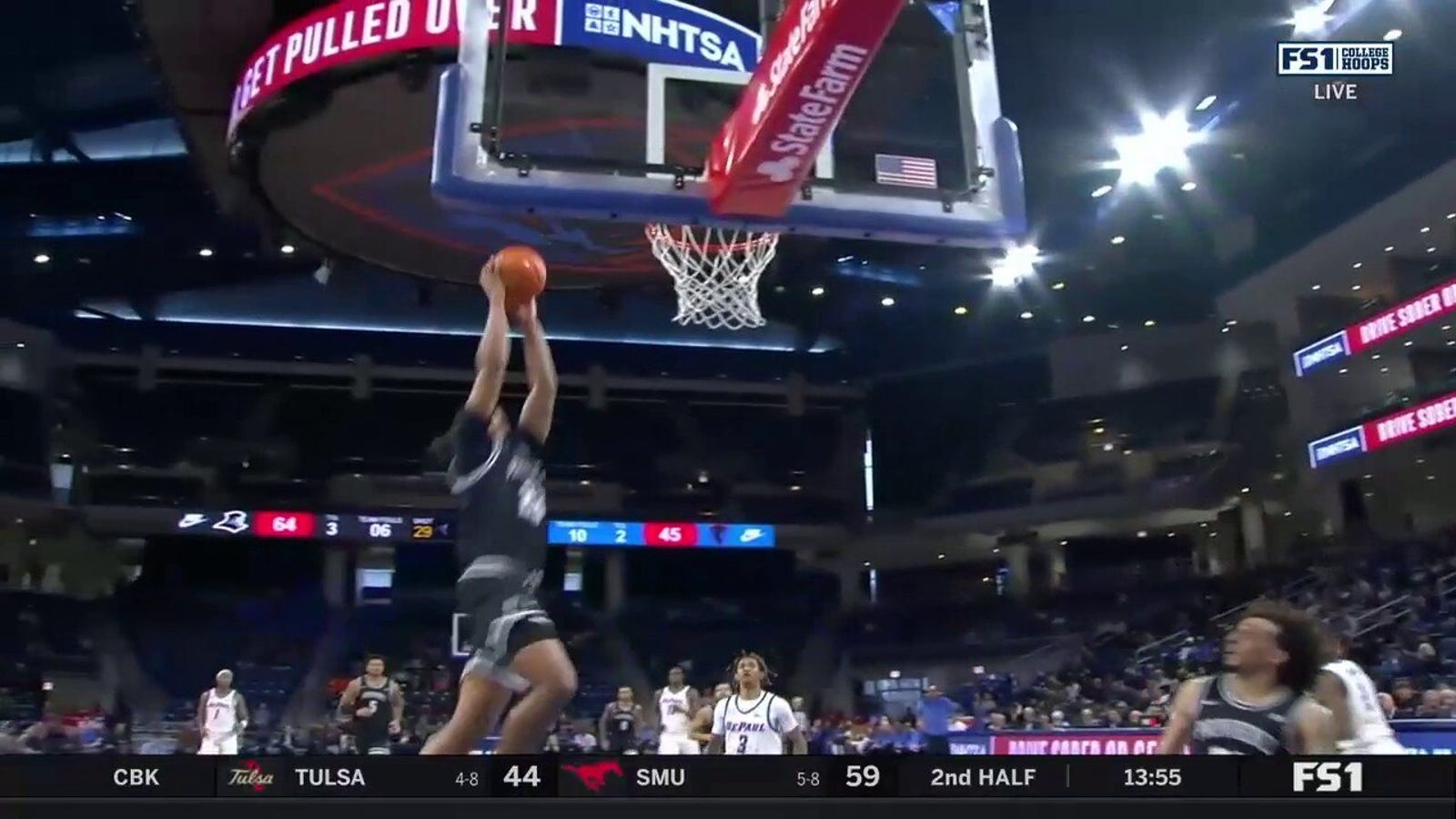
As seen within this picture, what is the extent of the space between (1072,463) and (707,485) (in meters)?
4.30

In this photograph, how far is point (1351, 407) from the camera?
12.8m

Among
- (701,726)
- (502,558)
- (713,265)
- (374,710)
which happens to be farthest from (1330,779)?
(374,710)

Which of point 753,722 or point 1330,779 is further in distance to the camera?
point 753,722

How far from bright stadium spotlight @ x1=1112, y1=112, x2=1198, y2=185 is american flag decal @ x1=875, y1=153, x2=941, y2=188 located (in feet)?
23.5

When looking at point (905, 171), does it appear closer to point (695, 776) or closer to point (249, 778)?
point (695, 776)

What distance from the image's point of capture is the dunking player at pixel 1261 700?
292 centimetres

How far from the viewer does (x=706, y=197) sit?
4.55m

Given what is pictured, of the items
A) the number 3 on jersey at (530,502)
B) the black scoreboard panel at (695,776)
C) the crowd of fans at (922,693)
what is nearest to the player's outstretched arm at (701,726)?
the crowd of fans at (922,693)

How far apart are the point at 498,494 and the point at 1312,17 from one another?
734cm

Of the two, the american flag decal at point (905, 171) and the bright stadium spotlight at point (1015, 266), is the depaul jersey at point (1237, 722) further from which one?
the bright stadium spotlight at point (1015, 266)

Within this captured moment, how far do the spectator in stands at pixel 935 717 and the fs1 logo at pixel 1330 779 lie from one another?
27.5 ft

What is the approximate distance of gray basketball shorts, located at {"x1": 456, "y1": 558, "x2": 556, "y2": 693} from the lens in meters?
3.34

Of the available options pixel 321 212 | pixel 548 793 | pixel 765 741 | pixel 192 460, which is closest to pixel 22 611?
pixel 192 460

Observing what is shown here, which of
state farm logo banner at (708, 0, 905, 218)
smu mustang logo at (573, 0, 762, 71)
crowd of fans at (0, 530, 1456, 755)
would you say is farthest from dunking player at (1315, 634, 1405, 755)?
crowd of fans at (0, 530, 1456, 755)
